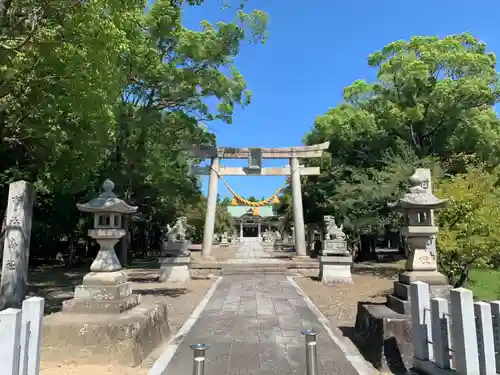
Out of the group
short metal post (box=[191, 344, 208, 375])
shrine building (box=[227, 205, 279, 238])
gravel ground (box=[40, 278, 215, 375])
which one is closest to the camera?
short metal post (box=[191, 344, 208, 375])

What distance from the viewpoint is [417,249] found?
6762mm

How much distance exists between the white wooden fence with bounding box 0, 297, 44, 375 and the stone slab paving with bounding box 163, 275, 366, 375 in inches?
81.9

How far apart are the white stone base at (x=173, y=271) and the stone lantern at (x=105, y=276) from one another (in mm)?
8142

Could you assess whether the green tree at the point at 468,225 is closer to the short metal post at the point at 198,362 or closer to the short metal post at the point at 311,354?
the short metal post at the point at 311,354

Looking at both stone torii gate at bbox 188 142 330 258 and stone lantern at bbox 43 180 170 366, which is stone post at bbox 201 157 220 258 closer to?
stone torii gate at bbox 188 142 330 258

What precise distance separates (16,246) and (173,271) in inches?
278

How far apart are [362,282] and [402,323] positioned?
10247 mm

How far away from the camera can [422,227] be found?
271 inches

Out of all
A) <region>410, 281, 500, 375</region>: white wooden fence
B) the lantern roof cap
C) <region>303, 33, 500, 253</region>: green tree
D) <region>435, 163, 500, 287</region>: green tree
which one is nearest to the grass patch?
<region>435, 163, 500, 287</region>: green tree

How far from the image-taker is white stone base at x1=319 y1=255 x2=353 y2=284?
601 inches

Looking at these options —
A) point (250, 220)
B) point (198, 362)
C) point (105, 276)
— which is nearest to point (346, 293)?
point (105, 276)

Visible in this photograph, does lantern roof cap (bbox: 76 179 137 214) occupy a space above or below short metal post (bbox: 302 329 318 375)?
above

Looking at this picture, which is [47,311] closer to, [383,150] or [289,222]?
[383,150]

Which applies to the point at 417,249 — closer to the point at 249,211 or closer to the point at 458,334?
the point at 458,334
